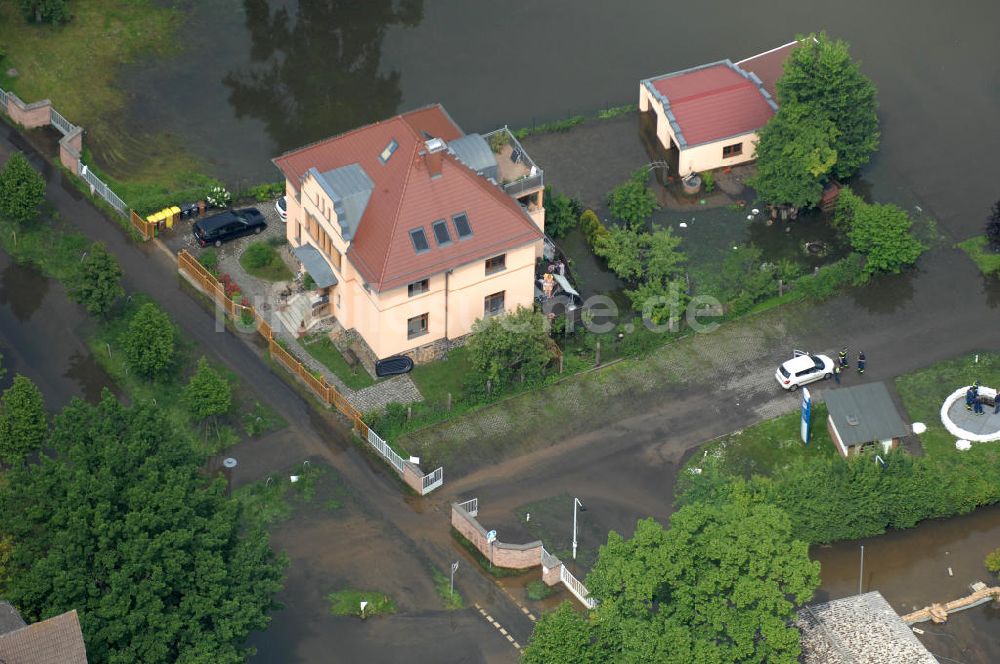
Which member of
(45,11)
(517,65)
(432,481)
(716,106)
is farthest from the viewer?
(517,65)

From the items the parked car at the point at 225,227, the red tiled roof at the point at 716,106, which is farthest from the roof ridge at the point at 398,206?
the red tiled roof at the point at 716,106

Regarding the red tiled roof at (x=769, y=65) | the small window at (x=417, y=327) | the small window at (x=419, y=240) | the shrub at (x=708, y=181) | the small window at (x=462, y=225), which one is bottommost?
the small window at (x=417, y=327)

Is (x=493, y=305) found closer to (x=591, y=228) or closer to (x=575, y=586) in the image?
(x=591, y=228)

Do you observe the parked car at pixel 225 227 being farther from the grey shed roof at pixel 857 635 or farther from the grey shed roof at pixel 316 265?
the grey shed roof at pixel 857 635

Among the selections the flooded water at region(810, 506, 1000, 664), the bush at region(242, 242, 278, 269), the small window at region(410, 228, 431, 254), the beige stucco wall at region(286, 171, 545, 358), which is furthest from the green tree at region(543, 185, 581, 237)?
the flooded water at region(810, 506, 1000, 664)

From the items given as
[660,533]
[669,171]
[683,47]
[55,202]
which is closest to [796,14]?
[683,47]

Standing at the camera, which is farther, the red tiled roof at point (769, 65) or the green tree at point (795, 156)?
the red tiled roof at point (769, 65)

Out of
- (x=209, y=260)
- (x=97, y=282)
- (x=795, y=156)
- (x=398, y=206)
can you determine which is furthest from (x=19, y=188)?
(x=795, y=156)

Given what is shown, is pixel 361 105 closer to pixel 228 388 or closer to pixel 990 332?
pixel 228 388
